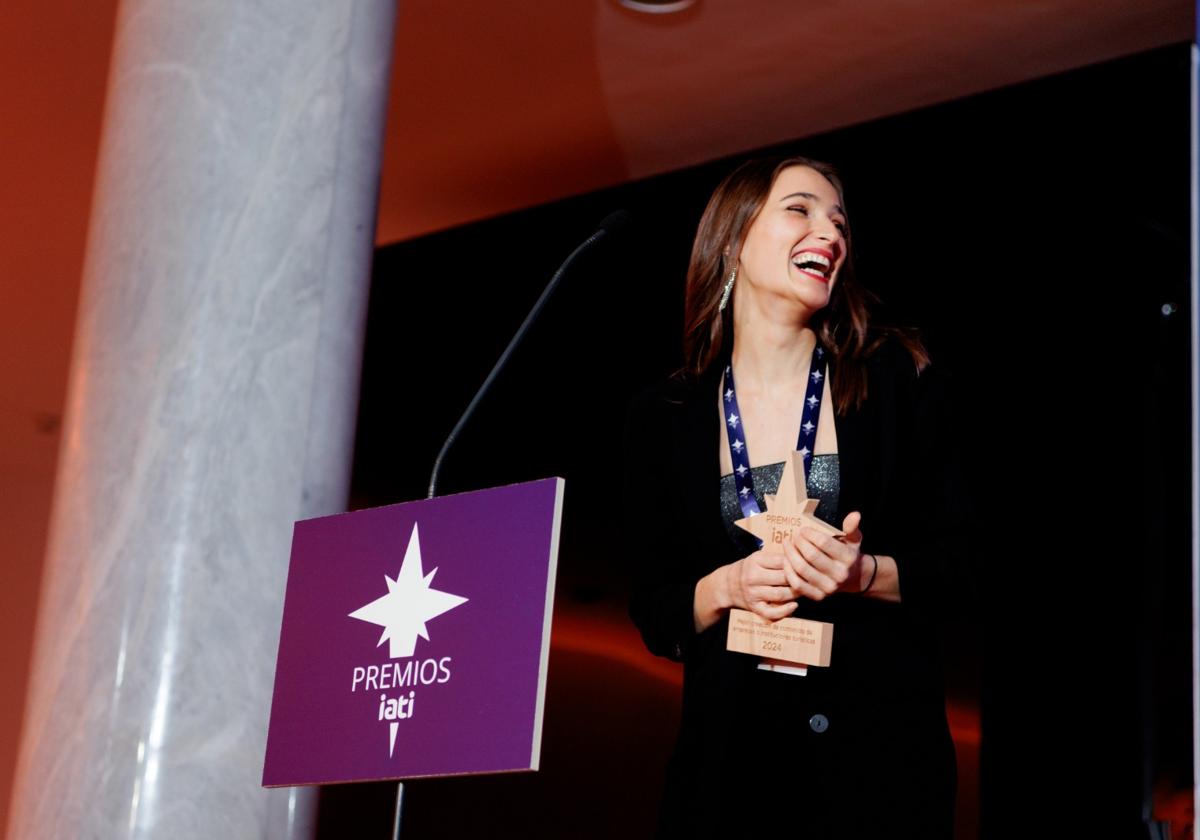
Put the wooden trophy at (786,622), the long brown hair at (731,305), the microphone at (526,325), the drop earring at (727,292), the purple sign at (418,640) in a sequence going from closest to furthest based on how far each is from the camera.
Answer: the purple sign at (418,640) < the wooden trophy at (786,622) < the microphone at (526,325) < the long brown hair at (731,305) < the drop earring at (727,292)

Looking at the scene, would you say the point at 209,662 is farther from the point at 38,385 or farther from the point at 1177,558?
the point at 38,385

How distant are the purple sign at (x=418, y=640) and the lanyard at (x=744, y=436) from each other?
0.41 metres

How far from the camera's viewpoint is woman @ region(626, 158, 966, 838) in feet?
6.51

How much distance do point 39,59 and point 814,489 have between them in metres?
3.64

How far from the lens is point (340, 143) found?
3029 millimetres

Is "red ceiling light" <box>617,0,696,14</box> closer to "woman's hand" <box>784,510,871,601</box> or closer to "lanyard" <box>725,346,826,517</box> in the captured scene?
"lanyard" <box>725,346,826,517</box>

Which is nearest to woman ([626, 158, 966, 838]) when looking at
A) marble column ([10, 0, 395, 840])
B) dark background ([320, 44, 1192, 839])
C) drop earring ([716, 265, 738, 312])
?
drop earring ([716, 265, 738, 312])

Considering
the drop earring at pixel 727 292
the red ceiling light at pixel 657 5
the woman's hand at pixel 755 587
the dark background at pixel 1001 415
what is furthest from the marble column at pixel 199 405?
the dark background at pixel 1001 415

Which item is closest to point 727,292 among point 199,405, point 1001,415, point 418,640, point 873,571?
point 873,571

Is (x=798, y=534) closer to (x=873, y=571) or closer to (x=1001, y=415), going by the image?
(x=873, y=571)

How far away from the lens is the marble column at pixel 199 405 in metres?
2.61

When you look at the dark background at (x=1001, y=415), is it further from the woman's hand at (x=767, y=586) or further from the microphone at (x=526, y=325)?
the woman's hand at (x=767, y=586)

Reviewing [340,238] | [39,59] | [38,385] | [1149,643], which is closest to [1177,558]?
[1149,643]

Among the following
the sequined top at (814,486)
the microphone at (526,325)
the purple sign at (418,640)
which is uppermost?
the microphone at (526,325)
